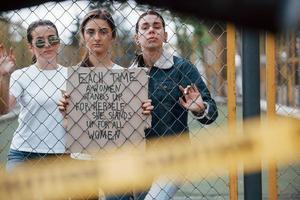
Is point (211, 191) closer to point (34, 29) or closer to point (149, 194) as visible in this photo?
point (149, 194)

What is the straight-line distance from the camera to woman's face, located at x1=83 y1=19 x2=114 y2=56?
3.34 metres

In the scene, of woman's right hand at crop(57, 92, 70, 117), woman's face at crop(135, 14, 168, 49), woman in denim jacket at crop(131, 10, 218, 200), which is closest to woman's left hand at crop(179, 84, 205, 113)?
woman in denim jacket at crop(131, 10, 218, 200)

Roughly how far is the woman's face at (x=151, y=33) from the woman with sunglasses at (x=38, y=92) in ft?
1.63

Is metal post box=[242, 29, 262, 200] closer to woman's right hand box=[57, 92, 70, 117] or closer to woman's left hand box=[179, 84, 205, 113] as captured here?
woman's left hand box=[179, 84, 205, 113]

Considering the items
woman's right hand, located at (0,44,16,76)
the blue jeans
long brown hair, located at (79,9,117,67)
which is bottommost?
the blue jeans

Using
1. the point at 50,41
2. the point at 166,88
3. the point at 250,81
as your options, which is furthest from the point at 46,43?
the point at 250,81

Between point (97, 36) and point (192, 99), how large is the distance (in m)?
0.64

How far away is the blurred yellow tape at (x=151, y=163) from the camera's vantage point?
2.57m

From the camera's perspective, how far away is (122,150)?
335 centimetres

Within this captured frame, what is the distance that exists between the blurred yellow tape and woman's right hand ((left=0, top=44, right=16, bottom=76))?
1.85 feet

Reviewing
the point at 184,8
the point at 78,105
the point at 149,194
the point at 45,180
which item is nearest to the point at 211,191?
the point at 149,194

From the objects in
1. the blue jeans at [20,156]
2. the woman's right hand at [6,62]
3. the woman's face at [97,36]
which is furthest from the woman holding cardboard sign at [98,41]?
the woman's right hand at [6,62]

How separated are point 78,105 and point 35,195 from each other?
871mm

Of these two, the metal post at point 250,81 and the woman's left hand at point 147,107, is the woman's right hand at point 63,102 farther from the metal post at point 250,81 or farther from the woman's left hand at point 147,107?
the metal post at point 250,81
